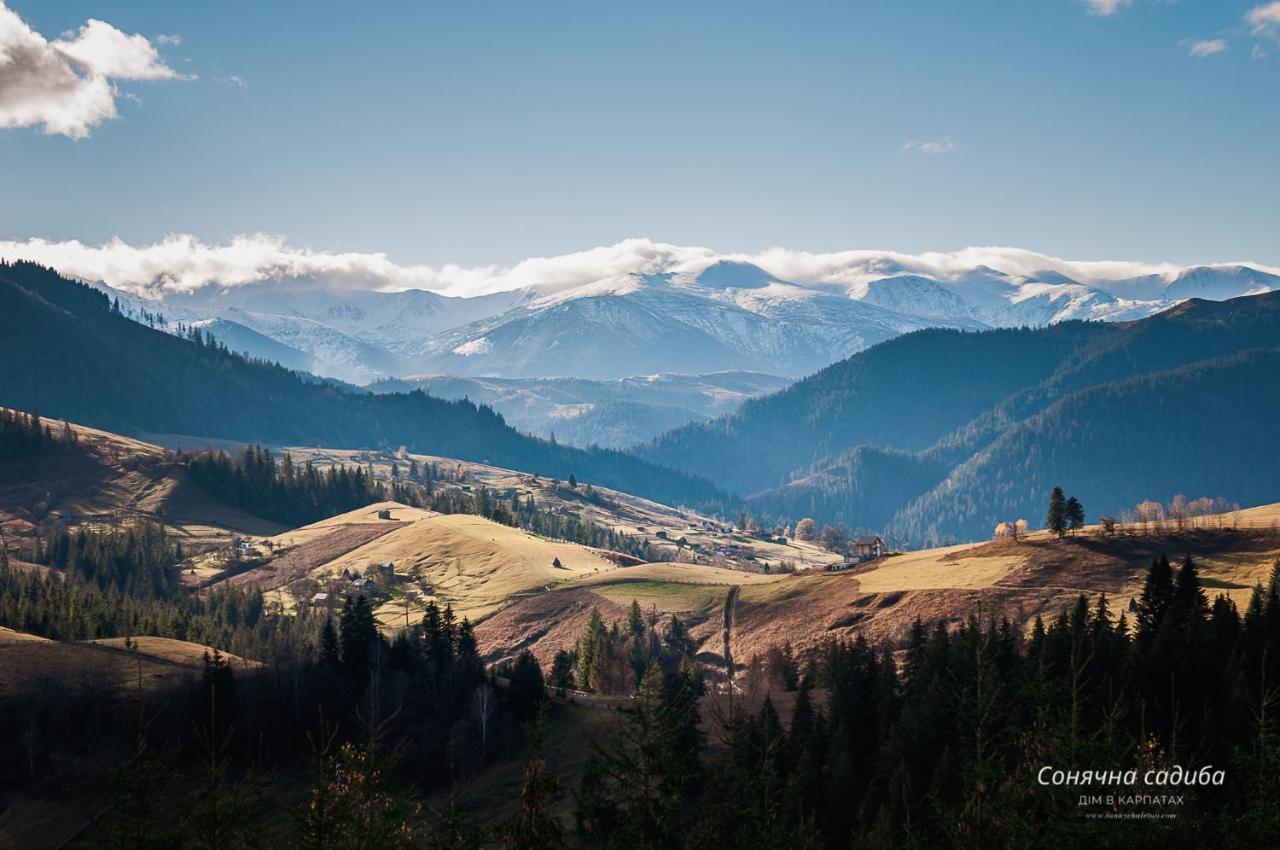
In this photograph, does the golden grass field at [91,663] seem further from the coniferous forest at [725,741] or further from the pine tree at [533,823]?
the pine tree at [533,823]

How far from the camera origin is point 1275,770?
41.4 metres

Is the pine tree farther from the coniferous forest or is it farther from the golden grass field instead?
the golden grass field

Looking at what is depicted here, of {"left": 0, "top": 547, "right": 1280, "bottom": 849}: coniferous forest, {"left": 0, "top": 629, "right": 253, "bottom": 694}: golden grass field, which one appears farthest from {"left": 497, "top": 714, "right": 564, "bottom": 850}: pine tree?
{"left": 0, "top": 629, "right": 253, "bottom": 694}: golden grass field

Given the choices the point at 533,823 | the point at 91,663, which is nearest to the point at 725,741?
the point at 533,823

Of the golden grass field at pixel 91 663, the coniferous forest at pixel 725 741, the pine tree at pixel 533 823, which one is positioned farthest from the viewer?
the golden grass field at pixel 91 663

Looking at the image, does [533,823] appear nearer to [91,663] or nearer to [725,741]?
[725,741]

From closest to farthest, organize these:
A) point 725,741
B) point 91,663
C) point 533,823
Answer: point 533,823
point 725,741
point 91,663

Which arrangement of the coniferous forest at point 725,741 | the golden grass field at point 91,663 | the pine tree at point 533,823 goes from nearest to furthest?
the pine tree at point 533,823 < the coniferous forest at point 725,741 < the golden grass field at point 91,663

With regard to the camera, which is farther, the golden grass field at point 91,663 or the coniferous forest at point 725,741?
the golden grass field at point 91,663

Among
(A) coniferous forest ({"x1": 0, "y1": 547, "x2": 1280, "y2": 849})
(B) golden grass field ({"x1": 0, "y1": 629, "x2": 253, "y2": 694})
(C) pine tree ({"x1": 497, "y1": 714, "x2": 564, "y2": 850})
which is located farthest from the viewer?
(B) golden grass field ({"x1": 0, "y1": 629, "x2": 253, "y2": 694})

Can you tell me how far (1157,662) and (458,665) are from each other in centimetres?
8658

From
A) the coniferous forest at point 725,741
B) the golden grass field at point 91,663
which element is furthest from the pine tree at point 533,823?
the golden grass field at point 91,663

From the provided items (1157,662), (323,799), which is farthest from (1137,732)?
(323,799)

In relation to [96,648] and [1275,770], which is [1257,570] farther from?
[96,648]
